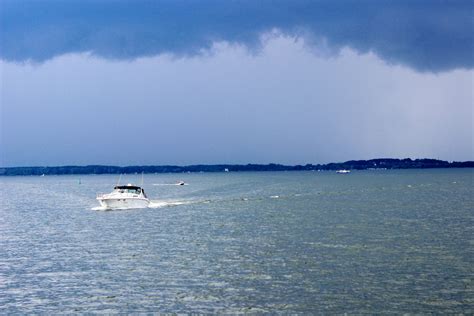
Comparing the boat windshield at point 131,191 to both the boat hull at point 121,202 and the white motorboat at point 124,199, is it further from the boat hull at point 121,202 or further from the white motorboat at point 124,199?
the boat hull at point 121,202

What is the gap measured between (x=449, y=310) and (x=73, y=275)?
26.7m

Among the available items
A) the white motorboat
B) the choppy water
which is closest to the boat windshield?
the white motorboat

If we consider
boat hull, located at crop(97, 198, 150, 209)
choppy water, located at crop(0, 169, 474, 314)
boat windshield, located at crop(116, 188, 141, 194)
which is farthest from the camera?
boat windshield, located at crop(116, 188, 141, 194)

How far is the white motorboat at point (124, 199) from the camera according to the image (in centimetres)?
10619

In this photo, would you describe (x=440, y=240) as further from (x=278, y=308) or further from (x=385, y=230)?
(x=278, y=308)

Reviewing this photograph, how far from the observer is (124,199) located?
10662 cm

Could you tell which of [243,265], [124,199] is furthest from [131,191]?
[243,265]

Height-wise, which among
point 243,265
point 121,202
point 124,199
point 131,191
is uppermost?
point 131,191

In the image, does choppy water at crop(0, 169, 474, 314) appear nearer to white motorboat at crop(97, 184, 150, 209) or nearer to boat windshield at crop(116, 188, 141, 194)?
white motorboat at crop(97, 184, 150, 209)

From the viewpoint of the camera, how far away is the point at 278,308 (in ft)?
122

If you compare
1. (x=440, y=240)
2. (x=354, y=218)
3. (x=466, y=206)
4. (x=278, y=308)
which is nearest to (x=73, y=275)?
(x=278, y=308)

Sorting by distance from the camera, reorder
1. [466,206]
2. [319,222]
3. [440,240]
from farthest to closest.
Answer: [466,206]
[319,222]
[440,240]

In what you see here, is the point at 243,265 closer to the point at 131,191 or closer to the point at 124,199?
the point at 124,199

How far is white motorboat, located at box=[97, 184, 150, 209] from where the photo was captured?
348ft
